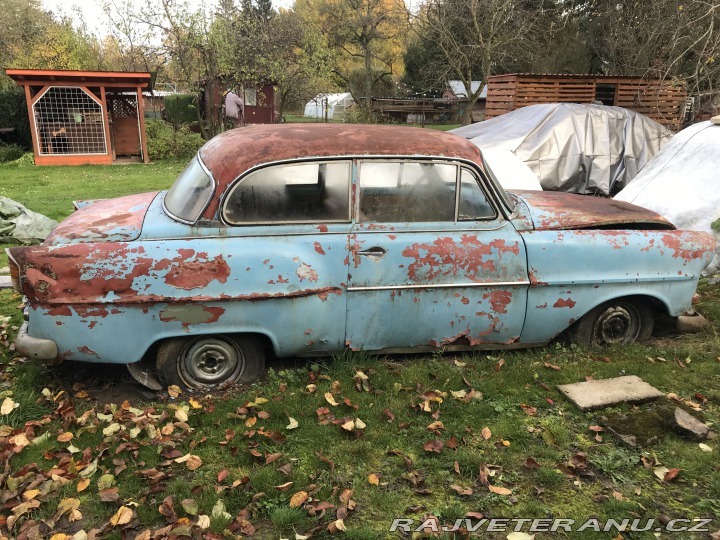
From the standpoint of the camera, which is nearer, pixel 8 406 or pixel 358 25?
pixel 8 406

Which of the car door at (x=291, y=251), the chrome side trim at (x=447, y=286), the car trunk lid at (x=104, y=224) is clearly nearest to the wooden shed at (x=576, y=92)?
the chrome side trim at (x=447, y=286)

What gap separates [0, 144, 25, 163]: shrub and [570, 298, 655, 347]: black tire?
18694 millimetres

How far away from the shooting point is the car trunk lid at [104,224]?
3.54 metres

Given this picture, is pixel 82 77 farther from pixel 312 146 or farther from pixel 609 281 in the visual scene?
pixel 609 281

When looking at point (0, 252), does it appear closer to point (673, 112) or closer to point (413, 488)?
point (413, 488)

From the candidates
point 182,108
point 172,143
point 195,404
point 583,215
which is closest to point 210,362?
point 195,404

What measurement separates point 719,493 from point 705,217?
14.7 feet

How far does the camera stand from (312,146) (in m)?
3.75

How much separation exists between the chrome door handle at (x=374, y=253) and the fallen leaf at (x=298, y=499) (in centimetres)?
155

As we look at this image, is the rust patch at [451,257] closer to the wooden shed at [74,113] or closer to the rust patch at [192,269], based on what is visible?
the rust patch at [192,269]

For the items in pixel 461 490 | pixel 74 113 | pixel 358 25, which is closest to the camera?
pixel 461 490

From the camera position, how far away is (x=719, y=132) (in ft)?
22.8

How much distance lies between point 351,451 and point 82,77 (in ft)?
54.6

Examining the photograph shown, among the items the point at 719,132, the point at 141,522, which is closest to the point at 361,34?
the point at 719,132
